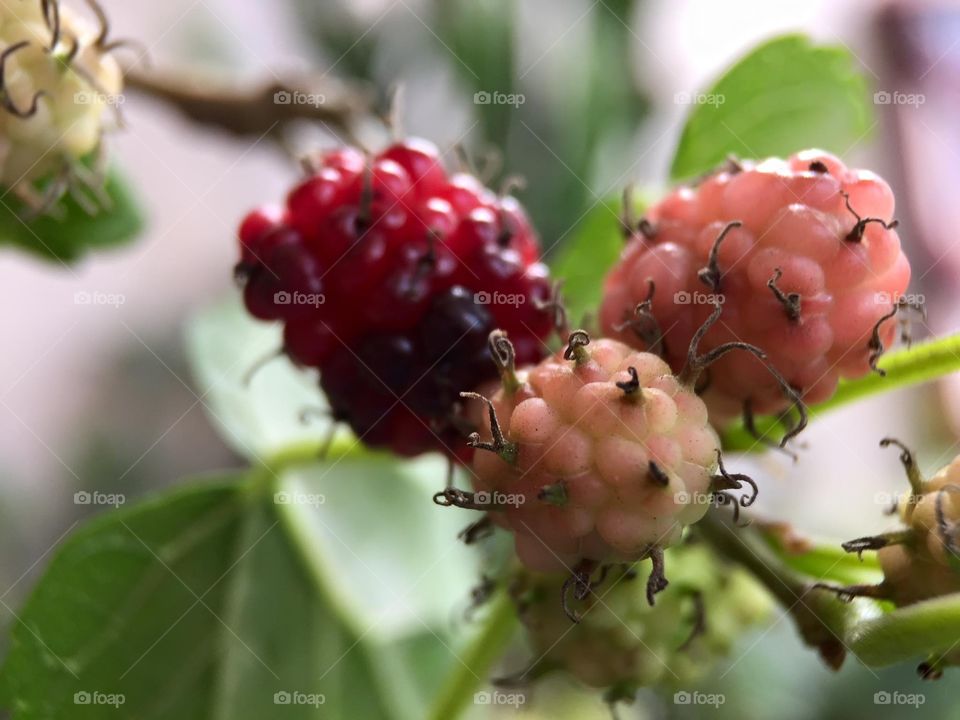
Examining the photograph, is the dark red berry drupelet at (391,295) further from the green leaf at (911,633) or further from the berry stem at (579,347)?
the green leaf at (911,633)

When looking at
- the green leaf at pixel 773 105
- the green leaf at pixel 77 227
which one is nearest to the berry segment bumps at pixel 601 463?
Answer: the green leaf at pixel 773 105

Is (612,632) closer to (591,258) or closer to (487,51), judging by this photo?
(591,258)

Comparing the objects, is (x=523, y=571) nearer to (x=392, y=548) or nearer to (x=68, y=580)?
(x=68, y=580)

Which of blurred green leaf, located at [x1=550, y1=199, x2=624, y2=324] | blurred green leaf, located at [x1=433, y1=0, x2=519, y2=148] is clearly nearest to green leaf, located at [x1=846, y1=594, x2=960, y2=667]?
blurred green leaf, located at [x1=550, y1=199, x2=624, y2=324]

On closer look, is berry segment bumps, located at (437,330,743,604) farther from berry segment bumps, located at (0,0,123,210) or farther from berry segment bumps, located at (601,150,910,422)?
berry segment bumps, located at (0,0,123,210)

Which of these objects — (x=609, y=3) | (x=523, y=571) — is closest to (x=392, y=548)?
(x=523, y=571)

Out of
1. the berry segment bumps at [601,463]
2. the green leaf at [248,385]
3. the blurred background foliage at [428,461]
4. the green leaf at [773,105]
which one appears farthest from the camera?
the green leaf at [248,385]

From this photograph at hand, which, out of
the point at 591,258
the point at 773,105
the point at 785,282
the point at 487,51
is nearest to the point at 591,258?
the point at 591,258

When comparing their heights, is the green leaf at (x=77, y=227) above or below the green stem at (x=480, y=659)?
above
